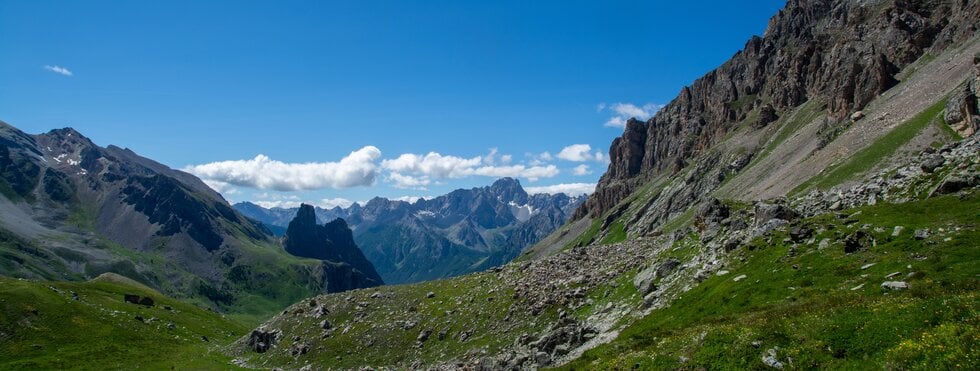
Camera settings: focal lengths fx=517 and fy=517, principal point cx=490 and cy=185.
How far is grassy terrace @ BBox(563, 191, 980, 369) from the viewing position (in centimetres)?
2050

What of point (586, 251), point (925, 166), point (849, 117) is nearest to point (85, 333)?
point (586, 251)

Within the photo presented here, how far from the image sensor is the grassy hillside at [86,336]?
80250mm

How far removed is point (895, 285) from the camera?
27.5m

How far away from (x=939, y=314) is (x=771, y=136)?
198 metres

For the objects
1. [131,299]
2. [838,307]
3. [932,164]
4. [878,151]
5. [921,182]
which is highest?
[878,151]

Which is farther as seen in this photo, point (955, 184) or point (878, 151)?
point (878, 151)

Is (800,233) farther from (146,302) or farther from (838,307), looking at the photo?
(146,302)

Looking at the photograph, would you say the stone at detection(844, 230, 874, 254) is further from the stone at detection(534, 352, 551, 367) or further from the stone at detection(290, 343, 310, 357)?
the stone at detection(290, 343, 310, 357)

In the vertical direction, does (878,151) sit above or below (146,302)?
above

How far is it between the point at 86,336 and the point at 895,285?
117156mm

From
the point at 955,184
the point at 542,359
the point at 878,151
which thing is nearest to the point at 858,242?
the point at 955,184

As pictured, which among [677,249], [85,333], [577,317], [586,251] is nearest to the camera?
[577,317]

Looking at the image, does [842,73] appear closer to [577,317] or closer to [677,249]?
[677,249]

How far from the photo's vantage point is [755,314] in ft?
96.3
